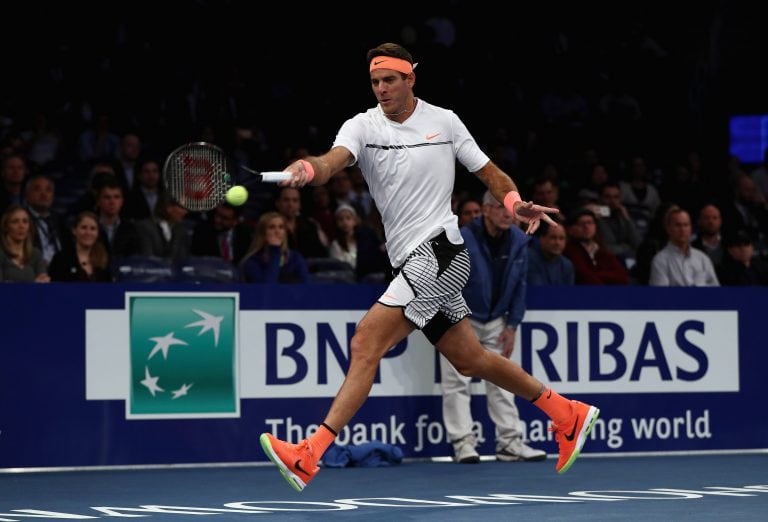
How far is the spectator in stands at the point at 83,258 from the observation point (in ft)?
38.7

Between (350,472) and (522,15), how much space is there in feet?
45.8

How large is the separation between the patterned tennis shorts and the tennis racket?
108 centimetres

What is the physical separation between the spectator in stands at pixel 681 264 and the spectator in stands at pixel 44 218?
5208mm

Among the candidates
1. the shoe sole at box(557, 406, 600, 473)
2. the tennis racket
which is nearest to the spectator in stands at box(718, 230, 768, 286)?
the shoe sole at box(557, 406, 600, 473)

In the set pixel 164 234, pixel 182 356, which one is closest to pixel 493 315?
pixel 182 356

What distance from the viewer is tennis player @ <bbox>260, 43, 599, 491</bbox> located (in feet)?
26.3

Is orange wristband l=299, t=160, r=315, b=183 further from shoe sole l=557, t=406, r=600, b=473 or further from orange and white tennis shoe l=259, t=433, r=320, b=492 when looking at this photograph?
shoe sole l=557, t=406, r=600, b=473

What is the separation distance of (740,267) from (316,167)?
24.2ft

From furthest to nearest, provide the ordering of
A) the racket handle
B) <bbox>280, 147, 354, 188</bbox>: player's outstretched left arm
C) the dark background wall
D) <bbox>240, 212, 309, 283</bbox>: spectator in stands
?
the dark background wall, <bbox>240, 212, 309, 283</bbox>: spectator in stands, <bbox>280, 147, 354, 188</bbox>: player's outstretched left arm, the racket handle

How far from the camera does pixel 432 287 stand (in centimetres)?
815

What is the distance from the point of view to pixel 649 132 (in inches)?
904

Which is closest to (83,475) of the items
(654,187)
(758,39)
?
(654,187)

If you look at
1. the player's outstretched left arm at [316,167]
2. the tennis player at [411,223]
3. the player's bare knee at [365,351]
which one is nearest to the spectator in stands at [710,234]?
the tennis player at [411,223]

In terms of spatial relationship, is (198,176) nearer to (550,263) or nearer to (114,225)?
(550,263)
